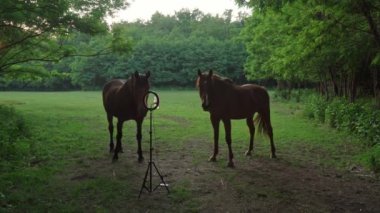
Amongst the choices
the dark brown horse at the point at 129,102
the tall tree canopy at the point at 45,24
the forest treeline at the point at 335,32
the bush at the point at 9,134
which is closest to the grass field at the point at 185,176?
the bush at the point at 9,134

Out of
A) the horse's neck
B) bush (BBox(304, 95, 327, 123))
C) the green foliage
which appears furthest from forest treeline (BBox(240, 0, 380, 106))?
the horse's neck

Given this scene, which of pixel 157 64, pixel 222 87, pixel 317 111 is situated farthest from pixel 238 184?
pixel 157 64

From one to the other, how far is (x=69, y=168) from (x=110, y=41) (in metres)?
6.95

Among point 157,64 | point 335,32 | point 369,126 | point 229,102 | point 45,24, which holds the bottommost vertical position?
point 369,126

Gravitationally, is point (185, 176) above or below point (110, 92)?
below

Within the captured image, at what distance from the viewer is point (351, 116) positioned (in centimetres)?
1310

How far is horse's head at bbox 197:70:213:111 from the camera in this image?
25.7 ft

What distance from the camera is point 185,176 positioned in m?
7.28

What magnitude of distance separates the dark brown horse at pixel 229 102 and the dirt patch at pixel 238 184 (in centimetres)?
71

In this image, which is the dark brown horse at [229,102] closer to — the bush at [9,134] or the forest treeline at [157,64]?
the bush at [9,134]

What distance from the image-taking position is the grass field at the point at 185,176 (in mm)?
5574

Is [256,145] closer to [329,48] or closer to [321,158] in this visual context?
[321,158]

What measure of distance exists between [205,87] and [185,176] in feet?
6.21

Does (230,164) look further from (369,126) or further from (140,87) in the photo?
(369,126)
